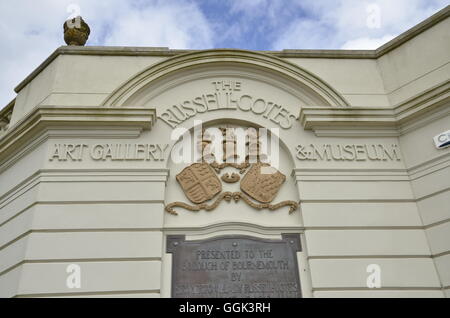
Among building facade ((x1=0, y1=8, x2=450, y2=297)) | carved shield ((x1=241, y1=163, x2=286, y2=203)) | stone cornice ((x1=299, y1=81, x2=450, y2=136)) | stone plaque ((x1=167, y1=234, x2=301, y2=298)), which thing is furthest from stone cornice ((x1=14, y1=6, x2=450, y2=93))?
stone plaque ((x1=167, y1=234, x2=301, y2=298))

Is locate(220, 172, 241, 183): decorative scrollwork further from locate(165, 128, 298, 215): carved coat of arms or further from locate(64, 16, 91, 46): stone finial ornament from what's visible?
locate(64, 16, 91, 46): stone finial ornament

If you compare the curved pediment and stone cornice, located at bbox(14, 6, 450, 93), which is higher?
stone cornice, located at bbox(14, 6, 450, 93)

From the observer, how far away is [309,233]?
6812mm

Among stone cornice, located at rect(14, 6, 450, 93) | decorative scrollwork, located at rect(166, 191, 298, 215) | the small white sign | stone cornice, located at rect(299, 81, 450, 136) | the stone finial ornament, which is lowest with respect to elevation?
decorative scrollwork, located at rect(166, 191, 298, 215)

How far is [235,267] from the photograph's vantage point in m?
6.54

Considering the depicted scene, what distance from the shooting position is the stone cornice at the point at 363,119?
7.80 meters

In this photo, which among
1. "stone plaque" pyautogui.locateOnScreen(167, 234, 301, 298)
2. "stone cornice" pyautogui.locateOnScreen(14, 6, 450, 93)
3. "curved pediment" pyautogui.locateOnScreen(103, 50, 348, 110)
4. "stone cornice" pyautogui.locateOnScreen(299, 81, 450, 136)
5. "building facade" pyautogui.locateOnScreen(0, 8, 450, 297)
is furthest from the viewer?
"stone cornice" pyautogui.locateOnScreen(14, 6, 450, 93)

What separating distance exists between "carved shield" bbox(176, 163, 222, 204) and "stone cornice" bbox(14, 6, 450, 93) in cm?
268

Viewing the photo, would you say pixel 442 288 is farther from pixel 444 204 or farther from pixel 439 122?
pixel 439 122

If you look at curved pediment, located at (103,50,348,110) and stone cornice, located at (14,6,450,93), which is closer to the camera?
curved pediment, located at (103,50,348,110)

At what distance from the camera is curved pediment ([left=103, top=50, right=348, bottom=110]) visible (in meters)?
8.19

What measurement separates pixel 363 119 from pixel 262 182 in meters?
2.37

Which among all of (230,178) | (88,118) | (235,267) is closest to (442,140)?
(230,178)
